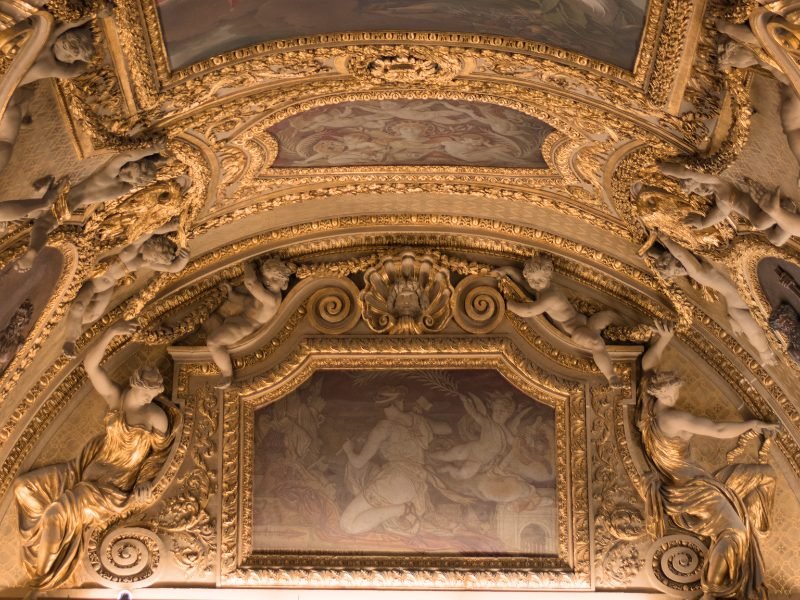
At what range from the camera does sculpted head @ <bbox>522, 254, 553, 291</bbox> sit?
1362 cm

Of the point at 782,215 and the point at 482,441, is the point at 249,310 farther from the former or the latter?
the point at 782,215

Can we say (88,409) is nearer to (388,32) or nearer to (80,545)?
(80,545)

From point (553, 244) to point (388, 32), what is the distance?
4244mm

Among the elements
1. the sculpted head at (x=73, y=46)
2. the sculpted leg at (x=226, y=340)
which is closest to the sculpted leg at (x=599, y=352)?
the sculpted leg at (x=226, y=340)

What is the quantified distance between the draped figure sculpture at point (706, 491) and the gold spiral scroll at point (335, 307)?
122 inches

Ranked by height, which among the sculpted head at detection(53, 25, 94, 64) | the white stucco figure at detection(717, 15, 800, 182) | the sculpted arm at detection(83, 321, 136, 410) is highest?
the sculpted arm at detection(83, 321, 136, 410)

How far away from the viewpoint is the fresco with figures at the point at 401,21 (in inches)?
381

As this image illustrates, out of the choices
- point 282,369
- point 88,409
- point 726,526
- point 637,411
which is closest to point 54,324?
point 88,409

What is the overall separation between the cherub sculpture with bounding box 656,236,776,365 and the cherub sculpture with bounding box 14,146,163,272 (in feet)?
15.4

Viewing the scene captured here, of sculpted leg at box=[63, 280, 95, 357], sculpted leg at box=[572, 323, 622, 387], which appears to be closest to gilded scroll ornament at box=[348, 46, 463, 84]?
sculpted leg at box=[63, 280, 95, 357]

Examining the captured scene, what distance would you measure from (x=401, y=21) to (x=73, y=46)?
98.9 inches

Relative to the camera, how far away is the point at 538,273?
13.6 m

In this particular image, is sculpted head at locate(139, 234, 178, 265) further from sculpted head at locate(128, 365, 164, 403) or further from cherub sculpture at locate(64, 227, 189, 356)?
sculpted head at locate(128, 365, 164, 403)

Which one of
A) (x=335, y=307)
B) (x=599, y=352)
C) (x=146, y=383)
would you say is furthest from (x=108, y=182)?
(x=599, y=352)
